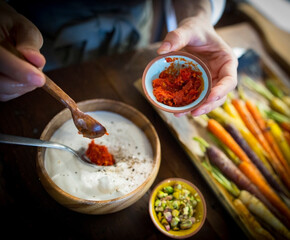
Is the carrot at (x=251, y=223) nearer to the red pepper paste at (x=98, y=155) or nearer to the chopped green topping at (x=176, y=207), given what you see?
the chopped green topping at (x=176, y=207)

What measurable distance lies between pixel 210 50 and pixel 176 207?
95 centimetres

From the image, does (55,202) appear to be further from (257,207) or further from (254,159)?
(254,159)

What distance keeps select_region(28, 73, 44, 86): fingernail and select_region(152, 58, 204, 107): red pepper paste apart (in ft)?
1.43

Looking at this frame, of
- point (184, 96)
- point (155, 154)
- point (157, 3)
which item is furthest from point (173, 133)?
point (157, 3)

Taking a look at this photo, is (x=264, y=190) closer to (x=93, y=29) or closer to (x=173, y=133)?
(x=173, y=133)

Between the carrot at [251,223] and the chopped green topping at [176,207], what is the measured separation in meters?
0.32

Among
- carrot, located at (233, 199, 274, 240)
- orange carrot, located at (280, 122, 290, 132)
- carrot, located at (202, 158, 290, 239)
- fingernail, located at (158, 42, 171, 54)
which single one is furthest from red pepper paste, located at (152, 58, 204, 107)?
orange carrot, located at (280, 122, 290, 132)

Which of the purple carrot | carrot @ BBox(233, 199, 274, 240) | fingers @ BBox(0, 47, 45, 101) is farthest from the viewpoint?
the purple carrot

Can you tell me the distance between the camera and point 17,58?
835mm

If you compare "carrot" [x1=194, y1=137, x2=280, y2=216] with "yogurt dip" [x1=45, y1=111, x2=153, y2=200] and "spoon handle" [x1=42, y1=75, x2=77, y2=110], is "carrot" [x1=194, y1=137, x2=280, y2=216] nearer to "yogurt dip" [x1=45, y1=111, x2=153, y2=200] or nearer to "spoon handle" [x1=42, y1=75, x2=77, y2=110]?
"yogurt dip" [x1=45, y1=111, x2=153, y2=200]

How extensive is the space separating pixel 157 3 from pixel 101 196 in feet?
7.00

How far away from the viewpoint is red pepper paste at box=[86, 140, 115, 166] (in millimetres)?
1242

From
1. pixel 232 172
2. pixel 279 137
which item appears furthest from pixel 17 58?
pixel 279 137

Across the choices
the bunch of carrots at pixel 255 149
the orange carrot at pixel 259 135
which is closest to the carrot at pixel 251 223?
the bunch of carrots at pixel 255 149
